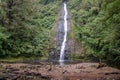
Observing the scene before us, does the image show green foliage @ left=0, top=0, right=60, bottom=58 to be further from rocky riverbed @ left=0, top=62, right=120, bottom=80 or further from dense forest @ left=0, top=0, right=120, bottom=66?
rocky riverbed @ left=0, top=62, right=120, bottom=80

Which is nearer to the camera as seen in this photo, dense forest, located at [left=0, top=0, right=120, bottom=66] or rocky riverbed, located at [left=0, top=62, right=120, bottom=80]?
rocky riverbed, located at [left=0, top=62, right=120, bottom=80]

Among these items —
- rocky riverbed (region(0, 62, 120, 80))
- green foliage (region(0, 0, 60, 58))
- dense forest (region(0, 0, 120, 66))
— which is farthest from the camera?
green foliage (region(0, 0, 60, 58))

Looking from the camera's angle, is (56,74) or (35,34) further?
(35,34)

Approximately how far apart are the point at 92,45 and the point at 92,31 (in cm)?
358

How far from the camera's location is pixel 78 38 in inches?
2026

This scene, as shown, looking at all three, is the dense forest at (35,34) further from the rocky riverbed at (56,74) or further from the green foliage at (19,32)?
the rocky riverbed at (56,74)

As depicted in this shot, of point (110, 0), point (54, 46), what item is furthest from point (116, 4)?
point (54, 46)

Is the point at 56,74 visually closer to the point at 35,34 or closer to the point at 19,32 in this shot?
the point at 19,32

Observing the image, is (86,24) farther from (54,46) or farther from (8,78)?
(8,78)

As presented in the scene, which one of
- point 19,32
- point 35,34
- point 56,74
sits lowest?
point 56,74

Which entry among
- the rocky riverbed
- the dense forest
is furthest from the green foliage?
the rocky riverbed

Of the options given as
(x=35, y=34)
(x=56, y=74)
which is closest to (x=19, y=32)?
(x=35, y=34)

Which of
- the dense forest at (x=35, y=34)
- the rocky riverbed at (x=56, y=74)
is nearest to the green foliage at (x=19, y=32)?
the dense forest at (x=35, y=34)

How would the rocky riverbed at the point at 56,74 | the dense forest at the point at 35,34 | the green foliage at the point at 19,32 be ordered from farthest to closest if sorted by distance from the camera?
the green foliage at the point at 19,32 → the dense forest at the point at 35,34 → the rocky riverbed at the point at 56,74
